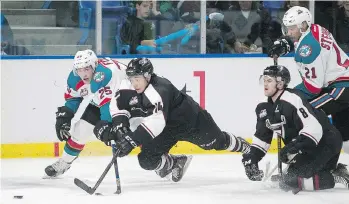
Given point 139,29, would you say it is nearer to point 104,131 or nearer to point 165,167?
point 165,167

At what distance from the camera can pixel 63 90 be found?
8484mm

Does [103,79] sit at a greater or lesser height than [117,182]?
greater

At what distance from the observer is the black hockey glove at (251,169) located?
6.32 m

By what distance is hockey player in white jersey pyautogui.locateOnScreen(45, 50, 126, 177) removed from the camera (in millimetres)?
6945

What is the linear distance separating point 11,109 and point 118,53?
99 centimetres

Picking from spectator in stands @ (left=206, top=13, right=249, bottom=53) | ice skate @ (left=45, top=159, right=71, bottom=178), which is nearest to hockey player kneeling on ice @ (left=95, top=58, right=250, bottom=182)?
ice skate @ (left=45, top=159, right=71, bottom=178)

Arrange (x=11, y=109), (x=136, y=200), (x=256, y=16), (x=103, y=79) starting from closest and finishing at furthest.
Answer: (x=136, y=200), (x=103, y=79), (x=11, y=109), (x=256, y=16)

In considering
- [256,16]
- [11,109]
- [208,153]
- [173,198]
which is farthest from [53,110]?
[173,198]

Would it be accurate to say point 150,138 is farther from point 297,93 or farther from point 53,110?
point 53,110

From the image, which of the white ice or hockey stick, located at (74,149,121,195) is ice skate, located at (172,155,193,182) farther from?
hockey stick, located at (74,149,121,195)

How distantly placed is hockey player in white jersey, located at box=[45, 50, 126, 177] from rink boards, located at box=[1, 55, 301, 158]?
126cm

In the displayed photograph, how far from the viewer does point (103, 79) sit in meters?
6.95

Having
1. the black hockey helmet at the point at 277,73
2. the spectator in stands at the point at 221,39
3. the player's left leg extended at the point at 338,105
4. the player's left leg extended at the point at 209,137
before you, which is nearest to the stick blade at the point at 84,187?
the player's left leg extended at the point at 209,137

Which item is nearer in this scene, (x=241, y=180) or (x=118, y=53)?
(x=241, y=180)
